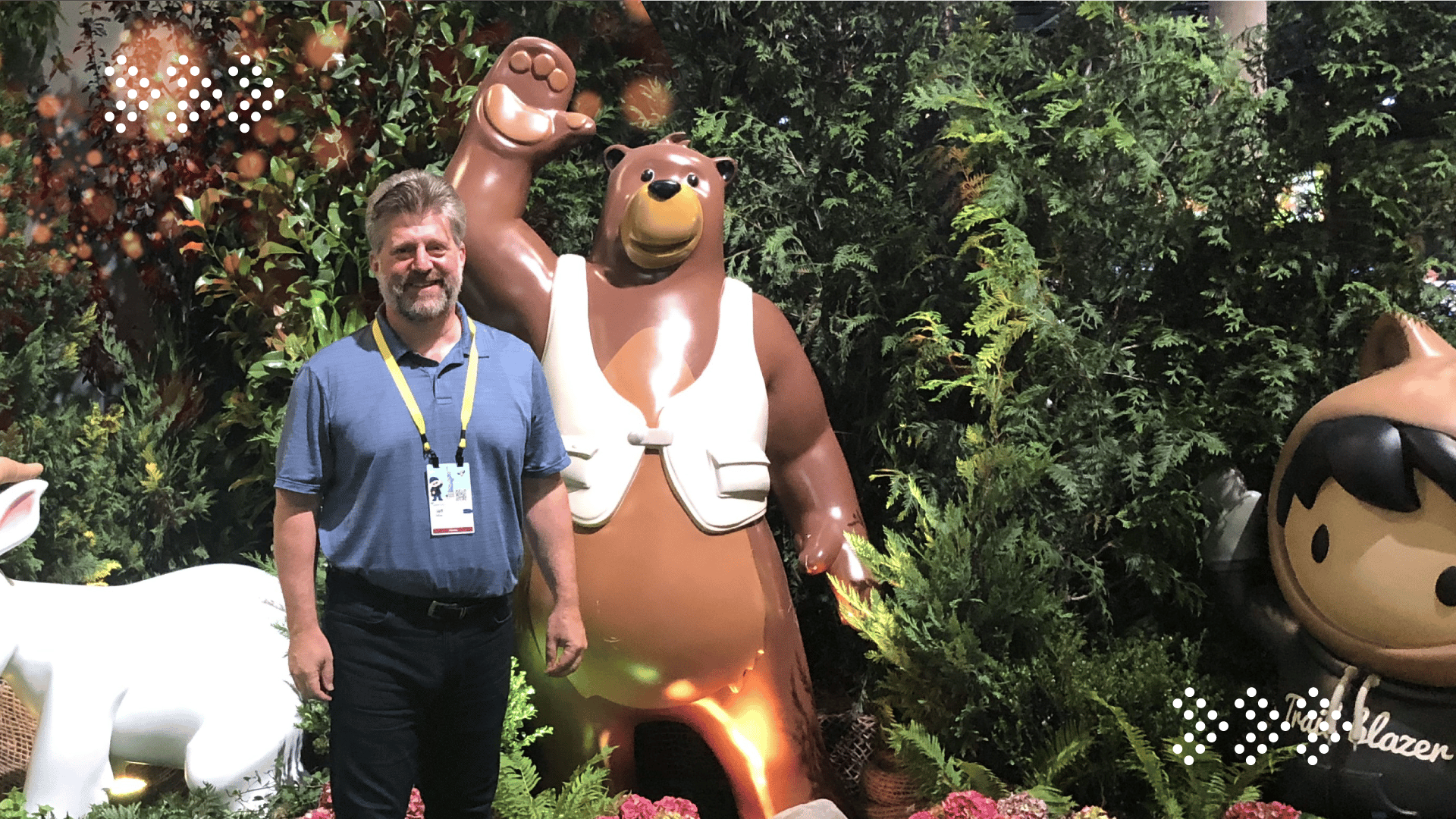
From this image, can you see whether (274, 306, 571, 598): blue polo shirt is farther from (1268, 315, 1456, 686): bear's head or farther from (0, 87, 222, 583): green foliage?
(0, 87, 222, 583): green foliage

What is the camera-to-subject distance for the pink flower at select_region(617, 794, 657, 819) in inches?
111

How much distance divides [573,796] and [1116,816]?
4.66 ft

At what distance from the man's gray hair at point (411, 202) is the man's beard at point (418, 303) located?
0.09 meters

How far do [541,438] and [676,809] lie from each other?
1.17 metres

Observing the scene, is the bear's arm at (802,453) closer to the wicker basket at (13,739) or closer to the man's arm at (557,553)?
the man's arm at (557,553)

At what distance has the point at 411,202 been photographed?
82.1 inches

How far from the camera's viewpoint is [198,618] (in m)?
3.16

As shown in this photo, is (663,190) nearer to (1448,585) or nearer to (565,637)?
(565,637)

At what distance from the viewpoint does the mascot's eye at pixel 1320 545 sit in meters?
2.82

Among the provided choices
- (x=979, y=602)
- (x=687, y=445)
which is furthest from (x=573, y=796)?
(x=979, y=602)

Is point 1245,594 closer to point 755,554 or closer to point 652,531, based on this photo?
point 755,554

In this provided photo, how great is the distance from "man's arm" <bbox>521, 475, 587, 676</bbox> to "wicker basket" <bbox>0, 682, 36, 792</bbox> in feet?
6.61

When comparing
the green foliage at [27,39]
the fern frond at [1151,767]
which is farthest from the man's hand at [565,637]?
the green foliage at [27,39]

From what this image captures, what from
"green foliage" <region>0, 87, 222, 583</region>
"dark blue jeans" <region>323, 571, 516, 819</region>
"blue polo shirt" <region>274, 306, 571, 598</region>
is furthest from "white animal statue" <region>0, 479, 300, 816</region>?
"blue polo shirt" <region>274, 306, 571, 598</region>
